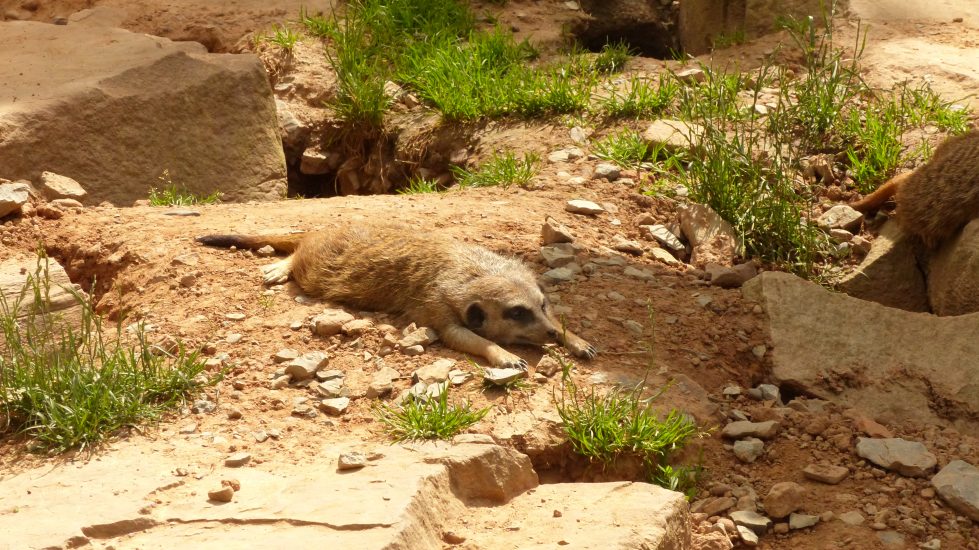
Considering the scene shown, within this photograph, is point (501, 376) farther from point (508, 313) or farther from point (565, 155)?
point (565, 155)

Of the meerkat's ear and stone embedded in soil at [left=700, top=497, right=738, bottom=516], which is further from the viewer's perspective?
the meerkat's ear

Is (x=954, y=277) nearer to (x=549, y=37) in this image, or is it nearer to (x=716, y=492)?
(x=716, y=492)

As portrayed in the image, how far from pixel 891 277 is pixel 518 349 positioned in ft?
6.18

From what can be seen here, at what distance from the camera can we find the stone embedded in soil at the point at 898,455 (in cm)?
306

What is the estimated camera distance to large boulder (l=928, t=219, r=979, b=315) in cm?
413

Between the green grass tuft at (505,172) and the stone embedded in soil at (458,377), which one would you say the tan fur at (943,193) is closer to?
the green grass tuft at (505,172)

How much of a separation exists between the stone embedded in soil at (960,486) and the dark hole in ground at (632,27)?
415cm

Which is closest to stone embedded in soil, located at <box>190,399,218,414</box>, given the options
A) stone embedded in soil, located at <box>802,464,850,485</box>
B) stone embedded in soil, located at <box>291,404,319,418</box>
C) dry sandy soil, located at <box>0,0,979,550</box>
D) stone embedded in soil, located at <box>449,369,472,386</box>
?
dry sandy soil, located at <box>0,0,979,550</box>

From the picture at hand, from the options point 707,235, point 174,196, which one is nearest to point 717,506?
point 707,235

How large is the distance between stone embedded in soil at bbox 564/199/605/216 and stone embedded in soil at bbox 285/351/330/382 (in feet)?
Answer: 5.42

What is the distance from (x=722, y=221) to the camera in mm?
4535

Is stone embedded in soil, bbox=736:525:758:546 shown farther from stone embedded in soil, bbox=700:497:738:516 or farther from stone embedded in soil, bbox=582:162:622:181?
stone embedded in soil, bbox=582:162:622:181

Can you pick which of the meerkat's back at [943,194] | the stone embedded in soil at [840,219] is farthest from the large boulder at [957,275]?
the stone embedded in soil at [840,219]

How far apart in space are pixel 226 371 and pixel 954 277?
2.85 metres
